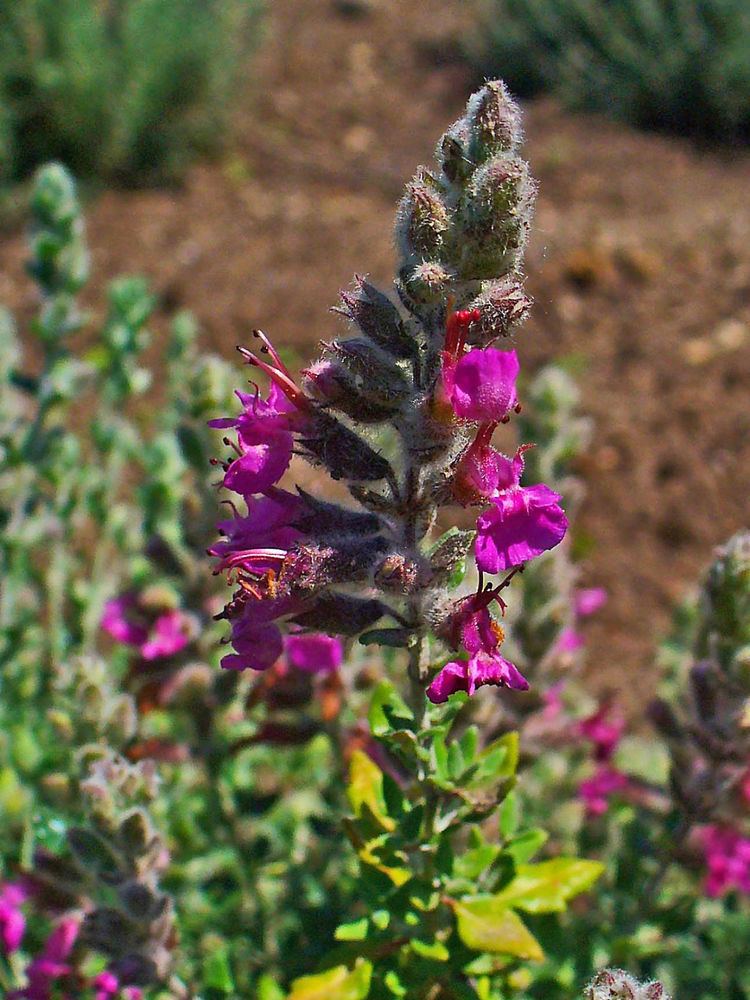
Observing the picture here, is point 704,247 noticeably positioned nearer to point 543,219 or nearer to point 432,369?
point 543,219

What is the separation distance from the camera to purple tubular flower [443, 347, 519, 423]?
1672 mm

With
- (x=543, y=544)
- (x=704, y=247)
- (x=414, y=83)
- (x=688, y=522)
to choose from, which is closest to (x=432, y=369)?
(x=543, y=544)

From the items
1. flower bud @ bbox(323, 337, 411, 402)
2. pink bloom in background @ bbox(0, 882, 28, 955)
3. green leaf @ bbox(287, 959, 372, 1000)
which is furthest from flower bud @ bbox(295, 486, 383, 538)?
pink bloom in background @ bbox(0, 882, 28, 955)

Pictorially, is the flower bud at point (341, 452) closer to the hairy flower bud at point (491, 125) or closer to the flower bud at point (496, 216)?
the flower bud at point (496, 216)

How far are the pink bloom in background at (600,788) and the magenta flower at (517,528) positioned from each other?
196 cm

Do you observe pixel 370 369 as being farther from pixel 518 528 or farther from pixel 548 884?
pixel 548 884

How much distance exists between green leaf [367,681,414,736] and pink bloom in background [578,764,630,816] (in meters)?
1.36

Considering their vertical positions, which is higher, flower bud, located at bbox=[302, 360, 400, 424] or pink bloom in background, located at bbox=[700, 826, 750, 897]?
flower bud, located at bbox=[302, 360, 400, 424]

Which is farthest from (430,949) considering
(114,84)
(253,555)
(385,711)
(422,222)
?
(114,84)

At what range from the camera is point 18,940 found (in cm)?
287

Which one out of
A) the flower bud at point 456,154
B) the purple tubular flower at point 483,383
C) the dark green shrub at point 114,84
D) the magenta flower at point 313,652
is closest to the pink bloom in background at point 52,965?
the magenta flower at point 313,652

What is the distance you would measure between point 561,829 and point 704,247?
467 centimetres

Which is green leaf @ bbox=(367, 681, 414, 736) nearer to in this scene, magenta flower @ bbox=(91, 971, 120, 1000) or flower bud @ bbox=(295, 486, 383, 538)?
flower bud @ bbox=(295, 486, 383, 538)

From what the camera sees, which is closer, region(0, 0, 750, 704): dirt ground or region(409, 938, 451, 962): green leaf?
region(409, 938, 451, 962): green leaf
